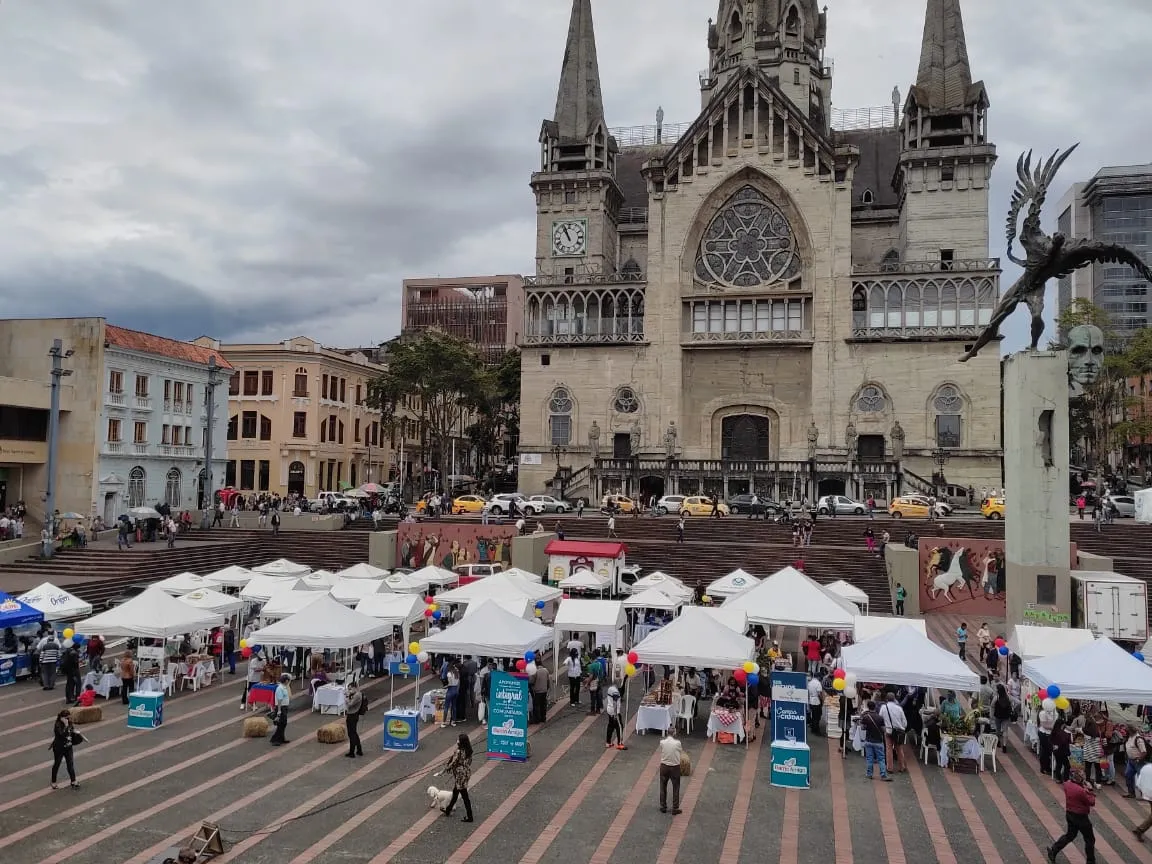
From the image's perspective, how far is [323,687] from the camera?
1886 centimetres

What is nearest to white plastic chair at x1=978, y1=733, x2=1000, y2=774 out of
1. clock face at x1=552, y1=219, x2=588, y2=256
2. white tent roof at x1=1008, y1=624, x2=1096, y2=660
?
white tent roof at x1=1008, y1=624, x2=1096, y2=660

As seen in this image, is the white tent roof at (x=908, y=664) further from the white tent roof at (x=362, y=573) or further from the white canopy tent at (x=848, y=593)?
the white tent roof at (x=362, y=573)

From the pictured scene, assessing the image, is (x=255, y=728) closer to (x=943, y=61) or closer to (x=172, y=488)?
(x=172, y=488)

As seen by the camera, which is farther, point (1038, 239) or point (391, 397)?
point (391, 397)

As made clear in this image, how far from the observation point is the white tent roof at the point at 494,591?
23.7 meters

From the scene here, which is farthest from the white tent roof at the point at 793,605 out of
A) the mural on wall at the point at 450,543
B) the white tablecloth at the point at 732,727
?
the mural on wall at the point at 450,543

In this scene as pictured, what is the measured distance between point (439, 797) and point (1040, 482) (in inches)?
780

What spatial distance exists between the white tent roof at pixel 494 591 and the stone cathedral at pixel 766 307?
29610mm

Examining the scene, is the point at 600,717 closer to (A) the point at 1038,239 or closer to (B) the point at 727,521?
(A) the point at 1038,239

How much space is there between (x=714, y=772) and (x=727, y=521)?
27.7 m

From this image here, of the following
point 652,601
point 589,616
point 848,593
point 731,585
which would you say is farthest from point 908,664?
point 731,585

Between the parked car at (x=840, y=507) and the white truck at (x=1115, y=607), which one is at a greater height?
the parked car at (x=840, y=507)

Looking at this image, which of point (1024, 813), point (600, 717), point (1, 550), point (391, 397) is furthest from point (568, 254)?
point (1024, 813)

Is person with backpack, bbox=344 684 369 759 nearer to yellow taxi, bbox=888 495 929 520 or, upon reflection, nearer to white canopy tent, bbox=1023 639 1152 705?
white canopy tent, bbox=1023 639 1152 705
